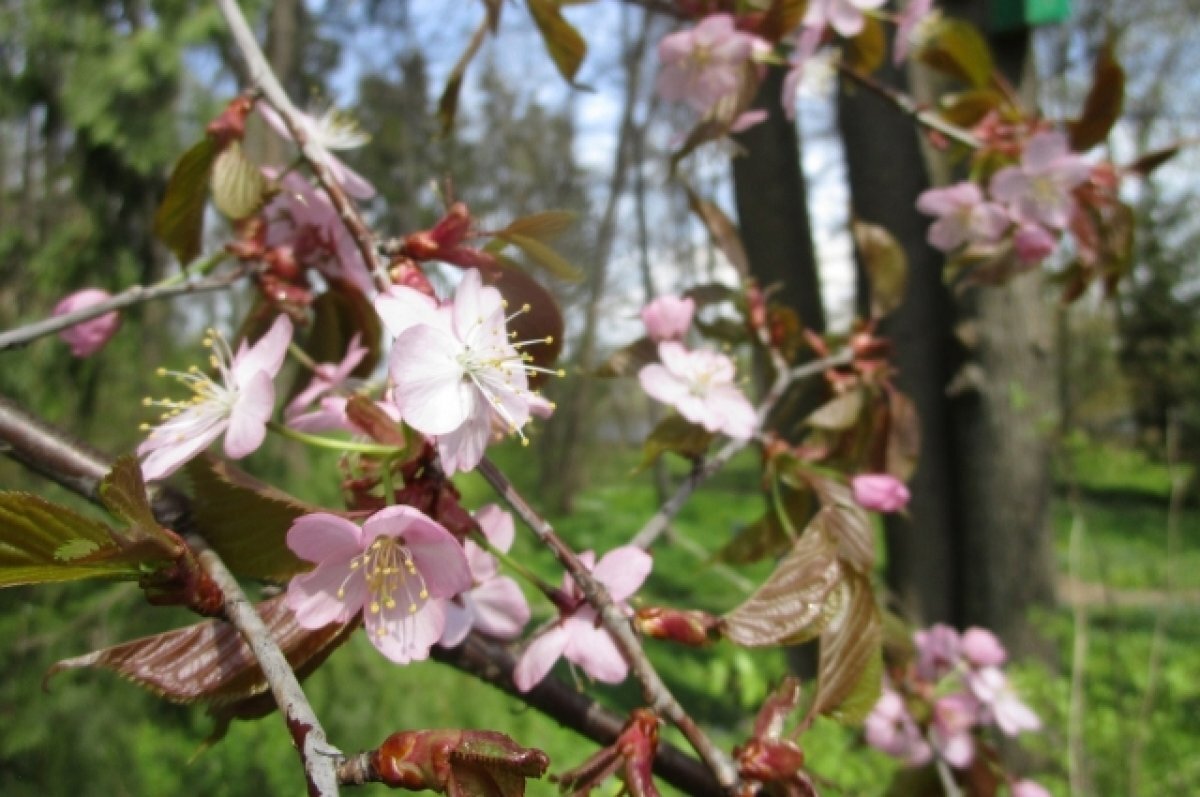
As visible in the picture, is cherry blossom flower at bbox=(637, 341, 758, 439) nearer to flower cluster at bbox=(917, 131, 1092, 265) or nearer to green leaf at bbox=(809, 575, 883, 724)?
green leaf at bbox=(809, 575, 883, 724)

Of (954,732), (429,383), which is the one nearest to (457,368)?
(429,383)

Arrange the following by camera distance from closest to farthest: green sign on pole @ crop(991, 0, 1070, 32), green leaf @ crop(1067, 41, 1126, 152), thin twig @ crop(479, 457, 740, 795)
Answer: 1. thin twig @ crop(479, 457, 740, 795)
2. green leaf @ crop(1067, 41, 1126, 152)
3. green sign on pole @ crop(991, 0, 1070, 32)

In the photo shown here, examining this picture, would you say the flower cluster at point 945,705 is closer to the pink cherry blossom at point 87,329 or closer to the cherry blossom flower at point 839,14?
the cherry blossom flower at point 839,14

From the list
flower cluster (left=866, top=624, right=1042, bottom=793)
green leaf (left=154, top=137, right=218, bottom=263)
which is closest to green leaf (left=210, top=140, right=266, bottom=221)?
green leaf (left=154, top=137, right=218, bottom=263)

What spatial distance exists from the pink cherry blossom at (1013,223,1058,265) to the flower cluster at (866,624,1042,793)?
487 mm

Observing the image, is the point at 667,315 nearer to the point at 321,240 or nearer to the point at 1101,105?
the point at 321,240

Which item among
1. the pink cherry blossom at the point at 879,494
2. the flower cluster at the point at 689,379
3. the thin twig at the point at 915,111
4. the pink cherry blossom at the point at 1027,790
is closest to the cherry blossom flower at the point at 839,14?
the thin twig at the point at 915,111

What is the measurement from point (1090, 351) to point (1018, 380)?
21.3 feet

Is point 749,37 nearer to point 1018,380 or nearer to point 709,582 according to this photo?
point 1018,380

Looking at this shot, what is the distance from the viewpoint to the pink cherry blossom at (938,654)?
114 centimetres

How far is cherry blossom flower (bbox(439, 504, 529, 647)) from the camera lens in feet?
1.66

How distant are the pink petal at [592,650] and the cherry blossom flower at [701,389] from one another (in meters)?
0.23

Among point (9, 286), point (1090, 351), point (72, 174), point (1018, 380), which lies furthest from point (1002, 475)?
point (1090, 351)

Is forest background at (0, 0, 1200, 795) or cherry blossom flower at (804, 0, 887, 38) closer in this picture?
cherry blossom flower at (804, 0, 887, 38)
